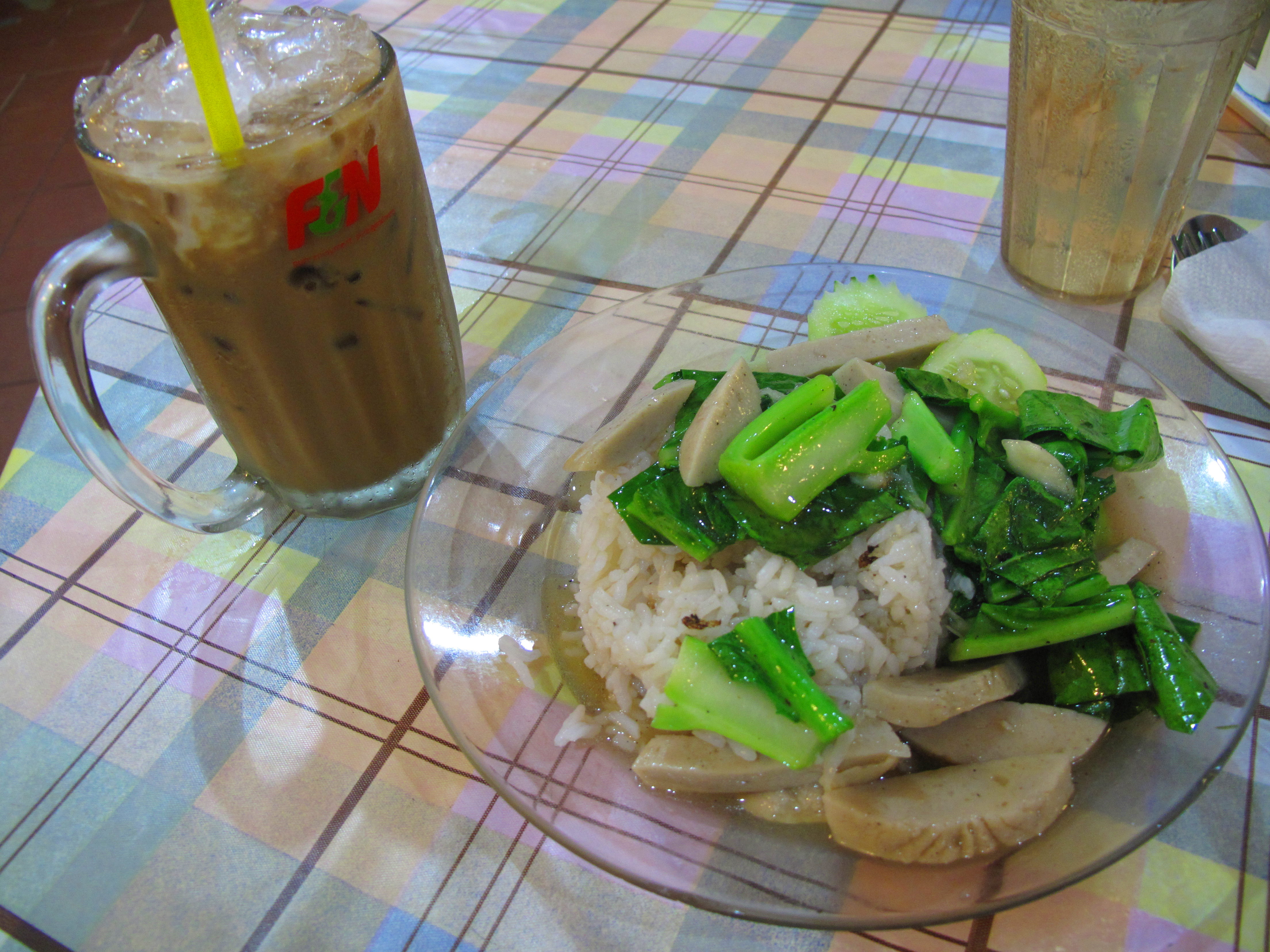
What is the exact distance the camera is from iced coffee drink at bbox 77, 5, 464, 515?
4.85 ft

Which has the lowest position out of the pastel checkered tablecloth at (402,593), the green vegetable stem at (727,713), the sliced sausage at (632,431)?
the pastel checkered tablecloth at (402,593)

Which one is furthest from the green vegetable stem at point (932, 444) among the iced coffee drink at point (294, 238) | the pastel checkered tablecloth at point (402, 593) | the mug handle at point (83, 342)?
the mug handle at point (83, 342)

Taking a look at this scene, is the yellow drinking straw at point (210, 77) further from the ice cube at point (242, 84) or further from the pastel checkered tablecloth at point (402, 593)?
the pastel checkered tablecloth at point (402, 593)

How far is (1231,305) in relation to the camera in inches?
87.4

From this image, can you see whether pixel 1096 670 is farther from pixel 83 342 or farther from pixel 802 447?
pixel 83 342

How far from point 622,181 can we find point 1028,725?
7.79 feet

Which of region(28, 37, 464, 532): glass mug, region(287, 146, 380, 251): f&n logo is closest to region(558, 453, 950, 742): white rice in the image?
region(28, 37, 464, 532): glass mug

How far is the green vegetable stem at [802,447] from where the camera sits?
1.60 metres

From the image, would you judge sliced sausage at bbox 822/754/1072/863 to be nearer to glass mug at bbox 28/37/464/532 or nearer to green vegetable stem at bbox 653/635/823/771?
green vegetable stem at bbox 653/635/823/771

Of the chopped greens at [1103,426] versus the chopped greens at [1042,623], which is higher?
the chopped greens at [1103,426]

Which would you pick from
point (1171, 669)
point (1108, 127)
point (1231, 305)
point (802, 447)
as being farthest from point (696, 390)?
point (1231, 305)

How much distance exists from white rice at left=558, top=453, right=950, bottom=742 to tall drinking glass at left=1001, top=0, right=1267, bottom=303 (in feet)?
3.95

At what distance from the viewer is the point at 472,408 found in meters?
1.84

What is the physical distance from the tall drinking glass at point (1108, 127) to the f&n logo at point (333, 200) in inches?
66.7
